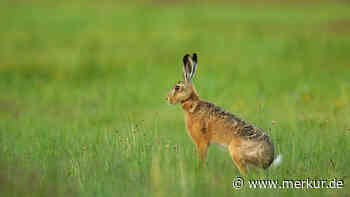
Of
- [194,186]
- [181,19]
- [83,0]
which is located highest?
[83,0]

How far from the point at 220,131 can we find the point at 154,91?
779cm

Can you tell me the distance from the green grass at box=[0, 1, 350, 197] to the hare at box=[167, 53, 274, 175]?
0.70ft

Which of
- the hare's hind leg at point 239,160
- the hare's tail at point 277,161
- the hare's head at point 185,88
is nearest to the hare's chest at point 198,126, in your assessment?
the hare's head at point 185,88

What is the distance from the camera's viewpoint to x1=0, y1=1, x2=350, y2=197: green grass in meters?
6.80

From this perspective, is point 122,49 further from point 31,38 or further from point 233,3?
point 233,3

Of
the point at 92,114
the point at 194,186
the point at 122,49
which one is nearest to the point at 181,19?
the point at 122,49

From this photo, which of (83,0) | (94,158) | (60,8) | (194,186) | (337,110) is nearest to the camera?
(194,186)

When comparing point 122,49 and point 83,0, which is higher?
point 83,0

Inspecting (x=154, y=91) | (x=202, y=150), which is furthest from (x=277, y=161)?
(x=154, y=91)

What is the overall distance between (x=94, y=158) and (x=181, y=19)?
667 inches

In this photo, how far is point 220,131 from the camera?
281 inches

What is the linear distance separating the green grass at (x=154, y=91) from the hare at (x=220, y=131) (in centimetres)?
21

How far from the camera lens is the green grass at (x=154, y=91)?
Answer: 680 cm

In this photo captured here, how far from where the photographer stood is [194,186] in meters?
6.14
